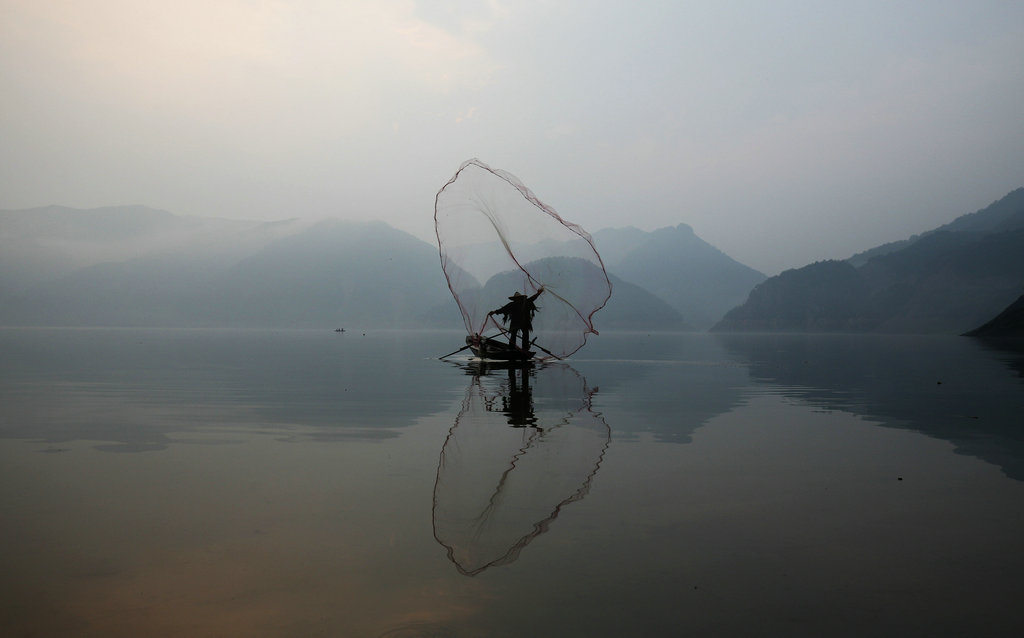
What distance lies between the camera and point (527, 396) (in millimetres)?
21062

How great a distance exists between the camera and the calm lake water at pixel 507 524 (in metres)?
5.15

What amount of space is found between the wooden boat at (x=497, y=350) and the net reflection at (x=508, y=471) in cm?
1526

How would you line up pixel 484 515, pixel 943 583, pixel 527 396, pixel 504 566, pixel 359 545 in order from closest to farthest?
1. pixel 943 583
2. pixel 504 566
3. pixel 359 545
4. pixel 484 515
5. pixel 527 396

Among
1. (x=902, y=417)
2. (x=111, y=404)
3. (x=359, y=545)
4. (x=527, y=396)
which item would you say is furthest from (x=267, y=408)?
(x=902, y=417)

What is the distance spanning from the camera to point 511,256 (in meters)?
30.1

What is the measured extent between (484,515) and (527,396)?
13298 millimetres

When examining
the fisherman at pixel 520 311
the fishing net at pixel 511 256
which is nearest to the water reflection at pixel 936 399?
the fishing net at pixel 511 256

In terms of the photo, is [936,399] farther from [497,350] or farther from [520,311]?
[497,350]

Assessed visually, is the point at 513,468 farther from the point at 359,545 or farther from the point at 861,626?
the point at 861,626

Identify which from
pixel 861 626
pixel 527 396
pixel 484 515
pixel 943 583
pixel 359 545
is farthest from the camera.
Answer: pixel 527 396

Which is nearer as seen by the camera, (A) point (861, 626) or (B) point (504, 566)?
(A) point (861, 626)

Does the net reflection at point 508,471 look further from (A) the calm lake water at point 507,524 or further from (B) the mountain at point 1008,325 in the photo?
(B) the mountain at point 1008,325

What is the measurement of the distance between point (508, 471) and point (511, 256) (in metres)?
20.7

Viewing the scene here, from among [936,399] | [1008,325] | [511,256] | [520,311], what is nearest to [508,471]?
[936,399]
